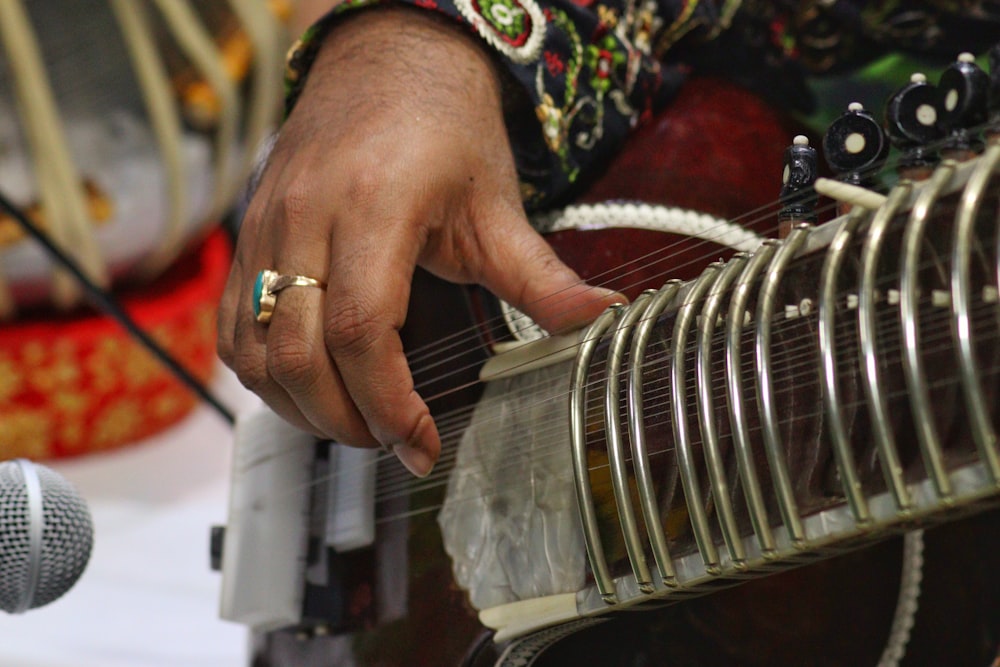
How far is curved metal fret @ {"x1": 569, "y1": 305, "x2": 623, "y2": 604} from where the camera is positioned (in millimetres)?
621

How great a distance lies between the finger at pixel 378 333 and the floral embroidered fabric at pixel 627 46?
18cm

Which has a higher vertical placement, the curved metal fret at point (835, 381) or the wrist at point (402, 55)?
the wrist at point (402, 55)

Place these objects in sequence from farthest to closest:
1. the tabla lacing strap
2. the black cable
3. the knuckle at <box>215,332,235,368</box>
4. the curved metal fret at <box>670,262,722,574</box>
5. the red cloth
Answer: the red cloth
the tabla lacing strap
the black cable
the knuckle at <box>215,332,235,368</box>
the curved metal fret at <box>670,262,722,574</box>

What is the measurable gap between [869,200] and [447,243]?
29 cm

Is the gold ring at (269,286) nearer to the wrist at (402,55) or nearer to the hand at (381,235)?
the hand at (381,235)

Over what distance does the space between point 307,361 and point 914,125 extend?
1.20 feet

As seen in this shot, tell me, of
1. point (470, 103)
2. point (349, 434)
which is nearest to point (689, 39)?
point (470, 103)


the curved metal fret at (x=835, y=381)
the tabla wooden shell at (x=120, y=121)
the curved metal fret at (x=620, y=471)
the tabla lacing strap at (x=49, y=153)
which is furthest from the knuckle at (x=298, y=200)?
the tabla wooden shell at (x=120, y=121)

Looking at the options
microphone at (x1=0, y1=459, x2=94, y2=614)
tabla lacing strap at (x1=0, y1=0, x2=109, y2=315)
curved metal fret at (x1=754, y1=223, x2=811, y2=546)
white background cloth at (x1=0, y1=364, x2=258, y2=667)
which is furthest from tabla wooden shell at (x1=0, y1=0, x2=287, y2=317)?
curved metal fret at (x1=754, y1=223, x2=811, y2=546)

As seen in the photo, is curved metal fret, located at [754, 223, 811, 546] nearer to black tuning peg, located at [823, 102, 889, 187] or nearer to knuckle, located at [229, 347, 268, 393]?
black tuning peg, located at [823, 102, 889, 187]

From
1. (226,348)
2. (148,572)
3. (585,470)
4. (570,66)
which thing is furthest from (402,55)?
(148,572)

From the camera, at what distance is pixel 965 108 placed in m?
0.52

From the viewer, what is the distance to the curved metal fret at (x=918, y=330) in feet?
1.55

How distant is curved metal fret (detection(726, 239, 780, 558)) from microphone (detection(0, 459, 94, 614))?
0.46 m
